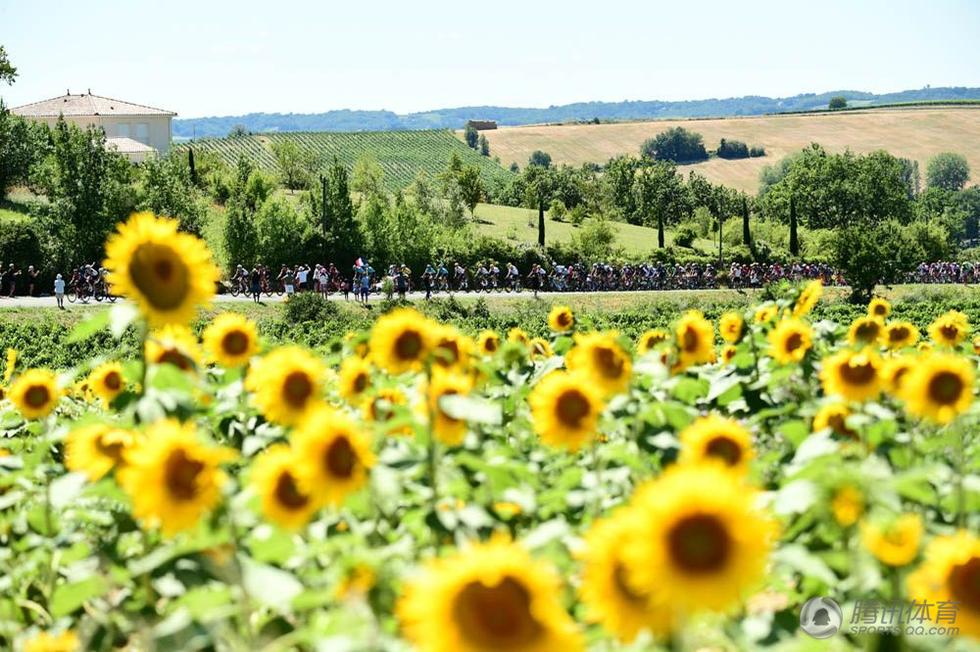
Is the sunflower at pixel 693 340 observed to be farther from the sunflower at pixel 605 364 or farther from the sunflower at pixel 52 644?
the sunflower at pixel 52 644

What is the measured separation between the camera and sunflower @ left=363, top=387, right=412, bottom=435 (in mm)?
3045

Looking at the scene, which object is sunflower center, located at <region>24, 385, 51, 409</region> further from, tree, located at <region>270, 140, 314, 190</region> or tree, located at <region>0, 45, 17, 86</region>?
tree, located at <region>270, 140, 314, 190</region>

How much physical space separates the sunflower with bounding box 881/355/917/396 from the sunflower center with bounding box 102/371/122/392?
8.74ft

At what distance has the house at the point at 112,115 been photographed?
88.7 metres

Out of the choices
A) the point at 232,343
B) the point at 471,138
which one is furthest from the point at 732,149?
the point at 232,343

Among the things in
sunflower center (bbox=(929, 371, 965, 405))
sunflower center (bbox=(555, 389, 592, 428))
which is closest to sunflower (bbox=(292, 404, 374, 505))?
sunflower center (bbox=(555, 389, 592, 428))

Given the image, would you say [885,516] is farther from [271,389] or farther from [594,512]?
[271,389]

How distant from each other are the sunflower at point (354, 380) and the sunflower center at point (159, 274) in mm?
717

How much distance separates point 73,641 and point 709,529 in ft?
4.97

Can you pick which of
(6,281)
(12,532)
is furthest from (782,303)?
(6,281)

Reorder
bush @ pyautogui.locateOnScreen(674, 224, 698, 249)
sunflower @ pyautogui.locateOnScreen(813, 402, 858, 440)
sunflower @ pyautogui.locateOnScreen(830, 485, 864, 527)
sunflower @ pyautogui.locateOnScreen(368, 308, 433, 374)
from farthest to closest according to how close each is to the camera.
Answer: bush @ pyautogui.locateOnScreen(674, 224, 698, 249) < sunflower @ pyautogui.locateOnScreen(813, 402, 858, 440) < sunflower @ pyautogui.locateOnScreen(368, 308, 433, 374) < sunflower @ pyautogui.locateOnScreen(830, 485, 864, 527)

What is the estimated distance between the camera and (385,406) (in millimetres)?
2920

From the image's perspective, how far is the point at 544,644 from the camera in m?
1.73

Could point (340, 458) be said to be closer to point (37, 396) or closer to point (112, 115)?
point (37, 396)
